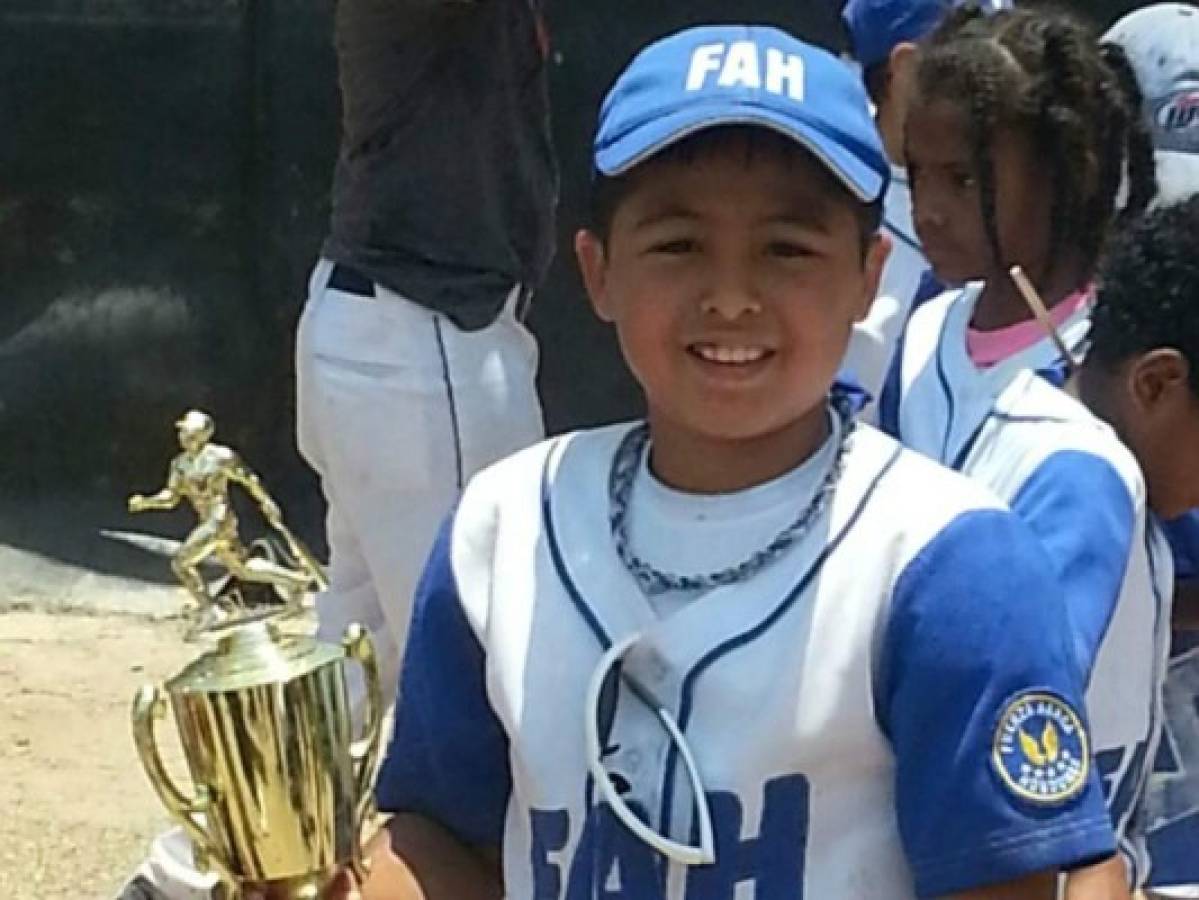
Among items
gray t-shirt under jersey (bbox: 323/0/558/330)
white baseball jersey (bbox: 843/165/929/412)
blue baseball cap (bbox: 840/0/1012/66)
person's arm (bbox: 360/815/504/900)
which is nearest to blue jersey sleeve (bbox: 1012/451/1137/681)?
person's arm (bbox: 360/815/504/900)

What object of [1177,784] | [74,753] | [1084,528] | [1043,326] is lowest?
[74,753]

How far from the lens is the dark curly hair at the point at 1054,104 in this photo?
9.45 feet

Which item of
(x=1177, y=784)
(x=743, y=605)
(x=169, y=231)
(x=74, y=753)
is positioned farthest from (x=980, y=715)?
(x=169, y=231)

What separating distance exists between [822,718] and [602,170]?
45cm

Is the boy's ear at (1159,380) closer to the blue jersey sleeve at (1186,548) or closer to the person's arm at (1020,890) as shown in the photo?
the blue jersey sleeve at (1186,548)

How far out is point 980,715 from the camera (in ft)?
6.17

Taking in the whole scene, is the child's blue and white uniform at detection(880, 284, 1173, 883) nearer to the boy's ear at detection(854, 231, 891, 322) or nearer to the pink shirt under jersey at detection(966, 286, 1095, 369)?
the pink shirt under jersey at detection(966, 286, 1095, 369)

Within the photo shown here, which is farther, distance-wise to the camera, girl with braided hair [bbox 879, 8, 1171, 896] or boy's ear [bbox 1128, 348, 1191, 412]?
boy's ear [bbox 1128, 348, 1191, 412]

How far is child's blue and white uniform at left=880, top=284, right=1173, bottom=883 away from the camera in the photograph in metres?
2.33

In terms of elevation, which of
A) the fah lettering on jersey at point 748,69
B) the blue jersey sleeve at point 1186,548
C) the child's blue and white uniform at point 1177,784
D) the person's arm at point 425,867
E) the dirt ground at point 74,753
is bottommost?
the dirt ground at point 74,753

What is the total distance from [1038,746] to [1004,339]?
0.90 m

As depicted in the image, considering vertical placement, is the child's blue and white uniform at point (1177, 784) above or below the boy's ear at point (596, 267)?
below

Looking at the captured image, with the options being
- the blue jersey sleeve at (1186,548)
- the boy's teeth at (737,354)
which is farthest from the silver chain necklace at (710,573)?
the blue jersey sleeve at (1186,548)

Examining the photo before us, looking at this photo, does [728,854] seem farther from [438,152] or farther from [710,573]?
[438,152]
